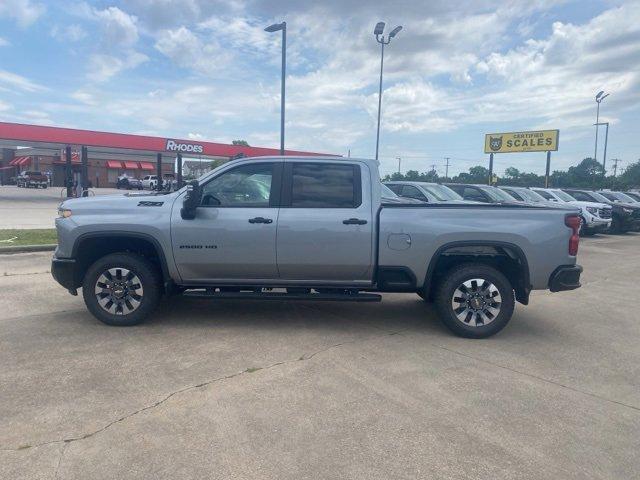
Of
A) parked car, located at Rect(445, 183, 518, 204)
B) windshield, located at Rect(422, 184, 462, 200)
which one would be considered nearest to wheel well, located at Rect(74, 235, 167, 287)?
windshield, located at Rect(422, 184, 462, 200)

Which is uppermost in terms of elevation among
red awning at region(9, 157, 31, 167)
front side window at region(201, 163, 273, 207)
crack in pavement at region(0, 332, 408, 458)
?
red awning at region(9, 157, 31, 167)

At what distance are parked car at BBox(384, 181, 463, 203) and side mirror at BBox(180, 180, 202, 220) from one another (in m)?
8.58

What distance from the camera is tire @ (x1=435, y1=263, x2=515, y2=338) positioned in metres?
5.50

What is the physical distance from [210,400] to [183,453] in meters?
0.74

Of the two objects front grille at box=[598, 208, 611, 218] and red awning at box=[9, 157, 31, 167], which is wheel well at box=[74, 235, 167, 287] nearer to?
front grille at box=[598, 208, 611, 218]

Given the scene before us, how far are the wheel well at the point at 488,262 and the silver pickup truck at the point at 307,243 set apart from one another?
0.7 inches

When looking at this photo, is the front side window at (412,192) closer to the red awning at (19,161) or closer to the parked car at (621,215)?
the parked car at (621,215)

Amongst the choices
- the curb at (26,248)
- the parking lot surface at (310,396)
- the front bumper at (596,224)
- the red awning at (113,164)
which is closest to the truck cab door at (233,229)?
the parking lot surface at (310,396)

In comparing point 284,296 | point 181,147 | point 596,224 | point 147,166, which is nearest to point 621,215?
point 596,224

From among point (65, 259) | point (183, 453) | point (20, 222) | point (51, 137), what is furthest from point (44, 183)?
point (183, 453)

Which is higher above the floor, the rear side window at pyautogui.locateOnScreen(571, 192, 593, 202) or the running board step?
the rear side window at pyautogui.locateOnScreen(571, 192, 593, 202)

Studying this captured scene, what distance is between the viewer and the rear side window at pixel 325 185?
562cm

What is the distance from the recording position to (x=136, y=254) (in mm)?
5711

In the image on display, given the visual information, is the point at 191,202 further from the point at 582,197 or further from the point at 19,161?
the point at 19,161
